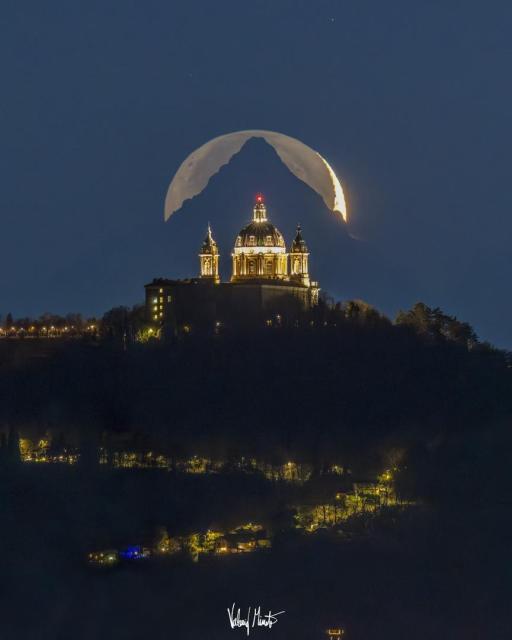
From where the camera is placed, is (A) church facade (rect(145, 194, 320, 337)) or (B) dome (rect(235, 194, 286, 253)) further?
(B) dome (rect(235, 194, 286, 253))

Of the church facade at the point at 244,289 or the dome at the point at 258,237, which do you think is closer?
the church facade at the point at 244,289

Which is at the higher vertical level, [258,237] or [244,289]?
[258,237]

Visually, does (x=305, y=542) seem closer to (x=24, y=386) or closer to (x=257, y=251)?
(x=24, y=386)

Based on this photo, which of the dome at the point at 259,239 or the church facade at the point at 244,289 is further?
the dome at the point at 259,239

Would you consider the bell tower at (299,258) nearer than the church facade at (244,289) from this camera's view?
No

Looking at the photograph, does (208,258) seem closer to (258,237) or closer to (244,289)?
(258,237)

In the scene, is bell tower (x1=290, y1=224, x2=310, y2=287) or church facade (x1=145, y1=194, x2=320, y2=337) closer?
church facade (x1=145, y1=194, x2=320, y2=337)

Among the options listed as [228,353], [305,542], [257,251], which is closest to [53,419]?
[228,353]

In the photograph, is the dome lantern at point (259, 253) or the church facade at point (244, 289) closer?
the church facade at point (244, 289)

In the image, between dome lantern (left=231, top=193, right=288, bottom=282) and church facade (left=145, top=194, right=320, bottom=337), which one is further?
dome lantern (left=231, top=193, right=288, bottom=282)
